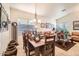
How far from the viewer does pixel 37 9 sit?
7.14 feet

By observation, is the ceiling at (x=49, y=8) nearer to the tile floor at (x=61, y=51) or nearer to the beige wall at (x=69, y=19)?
the beige wall at (x=69, y=19)

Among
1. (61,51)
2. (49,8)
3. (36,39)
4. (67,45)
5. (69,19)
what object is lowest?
(61,51)

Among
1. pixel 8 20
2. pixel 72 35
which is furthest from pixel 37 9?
pixel 72 35

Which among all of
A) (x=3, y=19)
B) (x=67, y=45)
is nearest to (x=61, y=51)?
(x=67, y=45)

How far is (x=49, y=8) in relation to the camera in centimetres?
219

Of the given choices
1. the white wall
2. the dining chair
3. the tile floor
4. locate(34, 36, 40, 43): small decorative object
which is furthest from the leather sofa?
the white wall

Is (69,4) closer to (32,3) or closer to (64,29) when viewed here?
(64,29)

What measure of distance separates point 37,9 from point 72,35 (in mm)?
849

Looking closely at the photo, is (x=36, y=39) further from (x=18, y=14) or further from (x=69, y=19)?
(x=69, y=19)

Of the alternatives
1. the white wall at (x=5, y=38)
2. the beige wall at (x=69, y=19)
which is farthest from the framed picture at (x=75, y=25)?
the white wall at (x=5, y=38)

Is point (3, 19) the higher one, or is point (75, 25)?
point (3, 19)

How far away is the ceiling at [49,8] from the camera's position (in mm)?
2154

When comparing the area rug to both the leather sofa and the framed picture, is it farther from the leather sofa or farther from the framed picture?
the framed picture

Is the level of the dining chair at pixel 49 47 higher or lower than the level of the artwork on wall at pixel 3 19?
lower
